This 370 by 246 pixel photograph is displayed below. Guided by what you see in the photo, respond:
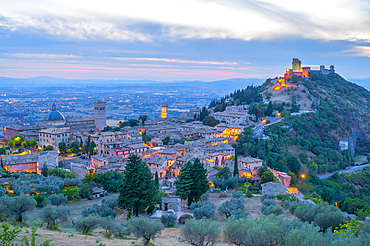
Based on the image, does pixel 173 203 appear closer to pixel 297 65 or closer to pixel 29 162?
pixel 29 162

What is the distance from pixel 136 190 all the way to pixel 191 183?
5.10 metres

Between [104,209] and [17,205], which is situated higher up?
[17,205]

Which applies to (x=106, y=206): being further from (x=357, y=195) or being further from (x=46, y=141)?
(x=357, y=195)

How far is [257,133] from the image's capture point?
197ft

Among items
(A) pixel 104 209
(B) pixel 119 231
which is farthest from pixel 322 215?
Result: (A) pixel 104 209

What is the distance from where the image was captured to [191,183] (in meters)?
25.5

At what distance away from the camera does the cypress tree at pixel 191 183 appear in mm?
25547

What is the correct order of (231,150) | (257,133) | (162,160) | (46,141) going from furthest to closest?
1. (257,133)
2. (46,141)
3. (231,150)
4. (162,160)

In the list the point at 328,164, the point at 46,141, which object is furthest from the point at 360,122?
the point at 46,141

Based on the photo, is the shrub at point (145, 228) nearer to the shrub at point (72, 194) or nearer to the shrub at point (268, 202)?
the shrub at point (268, 202)

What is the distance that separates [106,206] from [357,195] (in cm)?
4302

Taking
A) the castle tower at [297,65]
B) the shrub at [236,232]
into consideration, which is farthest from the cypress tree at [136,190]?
the castle tower at [297,65]

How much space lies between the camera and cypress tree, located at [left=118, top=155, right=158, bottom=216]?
Answer: 72.6 ft

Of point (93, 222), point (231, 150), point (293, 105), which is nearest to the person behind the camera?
point (93, 222)
